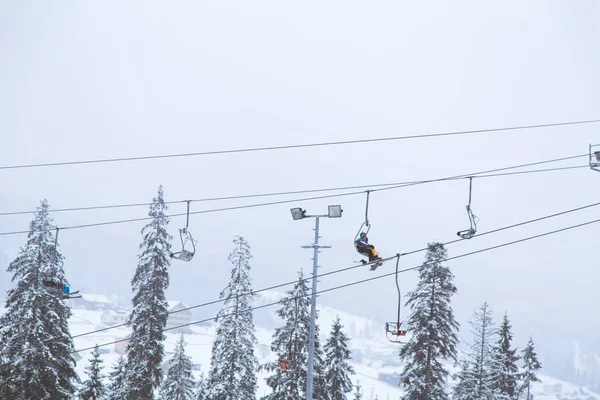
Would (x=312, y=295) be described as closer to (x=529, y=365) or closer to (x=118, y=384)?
(x=118, y=384)

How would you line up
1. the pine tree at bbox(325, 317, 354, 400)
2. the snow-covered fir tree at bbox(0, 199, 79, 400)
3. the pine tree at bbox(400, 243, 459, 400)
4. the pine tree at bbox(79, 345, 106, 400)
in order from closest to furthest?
1. the snow-covered fir tree at bbox(0, 199, 79, 400)
2. the pine tree at bbox(400, 243, 459, 400)
3. the pine tree at bbox(79, 345, 106, 400)
4. the pine tree at bbox(325, 317, 354, 400)

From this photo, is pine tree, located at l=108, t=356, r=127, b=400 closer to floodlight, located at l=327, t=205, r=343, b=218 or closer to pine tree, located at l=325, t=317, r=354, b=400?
pine tree, located at l=325, t=317, r=354, b=400

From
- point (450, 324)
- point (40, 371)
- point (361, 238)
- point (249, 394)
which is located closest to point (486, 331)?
point (450, 324)

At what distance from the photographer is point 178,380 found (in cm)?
4578

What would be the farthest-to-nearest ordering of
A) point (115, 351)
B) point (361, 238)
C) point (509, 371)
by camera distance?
point (115, 351), point (509, 371), point (361, 238)

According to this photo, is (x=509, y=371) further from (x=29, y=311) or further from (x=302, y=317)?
(x=29, y=311)

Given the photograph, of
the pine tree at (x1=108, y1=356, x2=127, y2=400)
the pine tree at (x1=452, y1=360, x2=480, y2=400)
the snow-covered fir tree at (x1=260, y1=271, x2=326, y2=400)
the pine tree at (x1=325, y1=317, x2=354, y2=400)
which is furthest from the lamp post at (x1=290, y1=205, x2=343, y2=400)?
the pine tree at (x1=452, y1=360, x2=480, y2=400)

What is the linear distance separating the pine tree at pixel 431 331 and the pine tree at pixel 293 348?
5822 mm

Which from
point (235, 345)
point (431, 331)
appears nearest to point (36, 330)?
point (235, 345)

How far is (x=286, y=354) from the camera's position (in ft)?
120

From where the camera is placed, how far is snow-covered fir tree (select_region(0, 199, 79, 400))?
105ft

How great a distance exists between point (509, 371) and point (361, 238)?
3009cm

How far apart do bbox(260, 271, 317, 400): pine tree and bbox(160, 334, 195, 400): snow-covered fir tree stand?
35.0 ft

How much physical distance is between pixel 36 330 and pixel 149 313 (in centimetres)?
642
